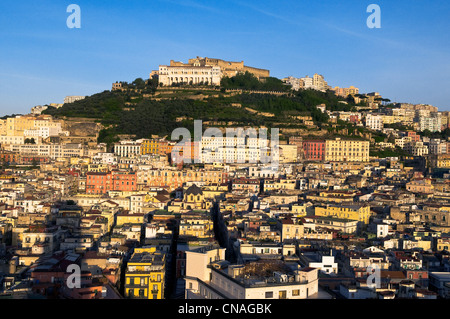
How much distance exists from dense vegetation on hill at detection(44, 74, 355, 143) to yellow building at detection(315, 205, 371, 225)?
1988cm

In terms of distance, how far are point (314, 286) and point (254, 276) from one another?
3.02 ft

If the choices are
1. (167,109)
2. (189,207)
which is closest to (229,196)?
(189,207)

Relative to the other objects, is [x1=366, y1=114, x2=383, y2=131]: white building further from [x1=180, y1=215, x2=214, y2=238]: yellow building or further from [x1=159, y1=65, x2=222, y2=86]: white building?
[x1=180, y1=215, x2=214, y2=238]: yellow building

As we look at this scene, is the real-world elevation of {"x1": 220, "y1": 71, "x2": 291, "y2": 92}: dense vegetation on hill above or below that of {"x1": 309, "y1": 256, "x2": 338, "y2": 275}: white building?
above

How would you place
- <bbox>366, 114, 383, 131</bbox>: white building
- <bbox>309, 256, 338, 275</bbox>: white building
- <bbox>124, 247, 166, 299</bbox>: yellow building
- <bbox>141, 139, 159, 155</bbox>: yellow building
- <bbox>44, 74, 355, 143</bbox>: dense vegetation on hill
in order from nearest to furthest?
<bbox>124, 247, 166, 299</bbox>: yellow building, <bbox>309, 256, 338, 275</bbox>: white building, <bbox>141, 139, 159, 155</bbox>: yellow building, <bbox>44, 74, 355, 143</bbox>: dense vegetation on hill, <bbox>366, 114, 383, 131</bbox>: white building

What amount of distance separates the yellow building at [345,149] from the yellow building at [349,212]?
1815 cm

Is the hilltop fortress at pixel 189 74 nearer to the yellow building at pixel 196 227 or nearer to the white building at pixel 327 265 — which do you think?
the yellow building at pixel 196 227

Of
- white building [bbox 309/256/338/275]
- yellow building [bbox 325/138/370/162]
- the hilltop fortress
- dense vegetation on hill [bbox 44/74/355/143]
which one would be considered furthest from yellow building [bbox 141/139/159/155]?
white building [bbox 309/256/338/275]

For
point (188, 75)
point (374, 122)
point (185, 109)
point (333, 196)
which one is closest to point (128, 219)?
point (333, 196)

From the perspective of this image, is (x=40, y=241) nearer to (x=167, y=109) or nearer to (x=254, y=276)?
(x=254, y=276)

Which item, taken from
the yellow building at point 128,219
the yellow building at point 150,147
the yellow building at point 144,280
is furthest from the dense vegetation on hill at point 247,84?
the yellow building at point 144,280

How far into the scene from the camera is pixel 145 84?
50844 mm

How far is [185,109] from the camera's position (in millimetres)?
42531

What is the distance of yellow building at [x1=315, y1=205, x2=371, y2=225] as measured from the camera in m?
20.2
